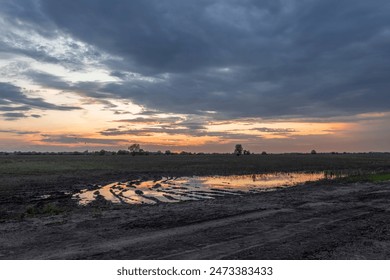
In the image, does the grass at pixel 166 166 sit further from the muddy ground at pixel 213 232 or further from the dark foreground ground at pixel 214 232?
the muddy ground at pixel 213 232

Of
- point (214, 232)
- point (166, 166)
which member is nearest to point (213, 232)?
point (214, 232)

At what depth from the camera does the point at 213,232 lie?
10.9 m

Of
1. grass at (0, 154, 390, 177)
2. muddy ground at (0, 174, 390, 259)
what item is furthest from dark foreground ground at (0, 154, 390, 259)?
grass at (0, 154, 390, 177)

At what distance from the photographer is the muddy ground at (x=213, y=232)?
878 cm

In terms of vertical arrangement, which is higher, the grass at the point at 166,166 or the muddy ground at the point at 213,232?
the grass at the point at 166,166

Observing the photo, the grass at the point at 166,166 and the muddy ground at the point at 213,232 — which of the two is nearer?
the muddy ground at the point at 213,232

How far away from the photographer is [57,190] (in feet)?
89.2

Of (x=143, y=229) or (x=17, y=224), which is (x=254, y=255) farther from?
(x=17, y=224)

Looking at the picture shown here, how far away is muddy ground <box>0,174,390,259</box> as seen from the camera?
8.78 meters

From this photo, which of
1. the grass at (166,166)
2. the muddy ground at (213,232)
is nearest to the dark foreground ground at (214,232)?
the muddy ground at (213,232)

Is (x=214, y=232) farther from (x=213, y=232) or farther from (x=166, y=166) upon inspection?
(x=166, y=166)

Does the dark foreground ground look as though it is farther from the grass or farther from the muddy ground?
the grass
